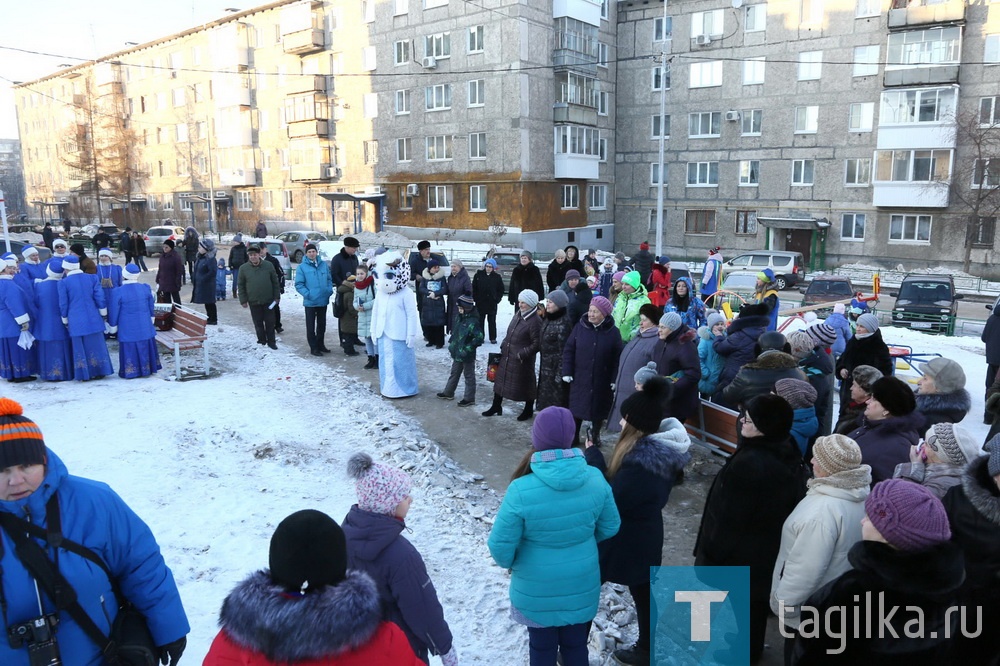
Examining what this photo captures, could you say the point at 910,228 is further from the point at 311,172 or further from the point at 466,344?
the point at 311,172

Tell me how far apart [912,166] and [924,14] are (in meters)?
6.60

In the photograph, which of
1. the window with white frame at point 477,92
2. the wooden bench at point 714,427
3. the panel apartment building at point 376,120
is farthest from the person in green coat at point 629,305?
the window with white frame at point 477,92

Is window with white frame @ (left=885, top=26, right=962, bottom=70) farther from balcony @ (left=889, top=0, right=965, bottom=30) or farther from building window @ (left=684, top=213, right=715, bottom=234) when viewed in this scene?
building window @ (left=684, top=213, right=715, bottom=234)

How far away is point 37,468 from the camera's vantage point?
251 cm

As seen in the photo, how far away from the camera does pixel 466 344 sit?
29.9 ft

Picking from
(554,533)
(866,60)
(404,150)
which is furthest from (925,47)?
(554,533)

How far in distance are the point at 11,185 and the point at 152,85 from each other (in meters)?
60.1

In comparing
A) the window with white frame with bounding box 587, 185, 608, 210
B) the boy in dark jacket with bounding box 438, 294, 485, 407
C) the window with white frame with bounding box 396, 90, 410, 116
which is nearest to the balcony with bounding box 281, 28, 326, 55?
the window with white frame with bounding box 396, 90, 410, 116

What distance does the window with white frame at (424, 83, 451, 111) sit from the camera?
1444 inches

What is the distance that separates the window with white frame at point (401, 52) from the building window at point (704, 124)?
15995 millimetres

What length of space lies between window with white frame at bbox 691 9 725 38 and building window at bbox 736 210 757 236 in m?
9.30

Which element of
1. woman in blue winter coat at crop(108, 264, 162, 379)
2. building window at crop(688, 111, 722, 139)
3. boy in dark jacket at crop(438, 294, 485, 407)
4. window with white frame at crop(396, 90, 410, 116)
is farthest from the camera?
window with white frame at crop(396, 90, 410, 116)

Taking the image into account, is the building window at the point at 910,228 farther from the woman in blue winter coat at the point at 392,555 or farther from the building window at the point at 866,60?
the woman in blue winter coat at the point at 392,555

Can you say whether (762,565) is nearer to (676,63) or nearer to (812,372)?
(812,372)
